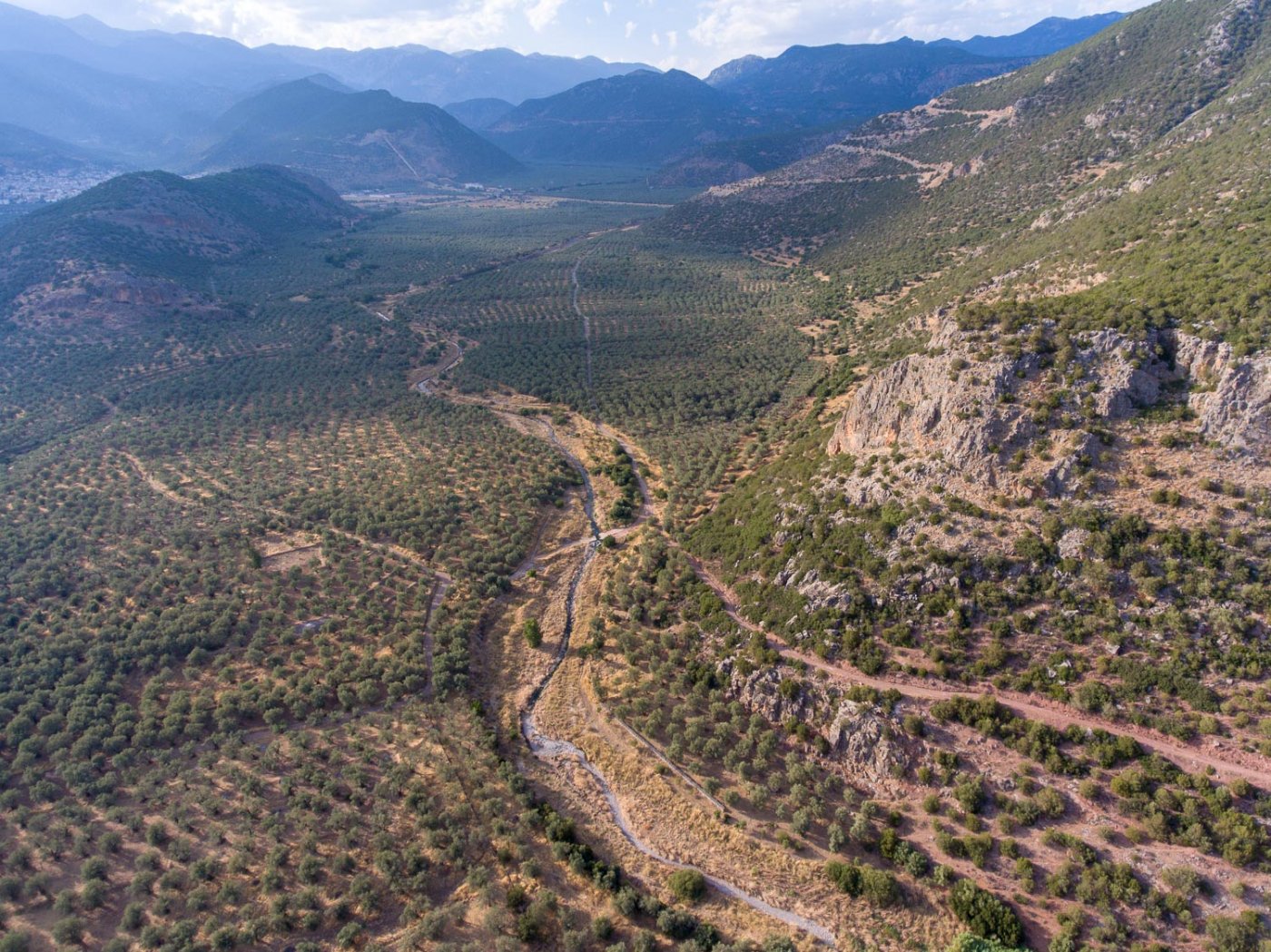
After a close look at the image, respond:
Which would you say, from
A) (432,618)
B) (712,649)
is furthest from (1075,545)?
(432,618)

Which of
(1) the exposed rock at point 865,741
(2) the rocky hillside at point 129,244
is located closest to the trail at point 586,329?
(1) the exposed rock at point 865,741

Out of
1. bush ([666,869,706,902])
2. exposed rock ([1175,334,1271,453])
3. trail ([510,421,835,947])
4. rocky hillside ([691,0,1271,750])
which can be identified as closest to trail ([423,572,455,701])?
trail ([510,421,835,947])

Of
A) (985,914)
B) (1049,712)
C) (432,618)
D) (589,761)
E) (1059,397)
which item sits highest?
(1059,397)

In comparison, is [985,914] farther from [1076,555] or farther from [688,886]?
[1076,555]

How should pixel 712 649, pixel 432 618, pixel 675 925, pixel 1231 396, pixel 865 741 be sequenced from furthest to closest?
pixel 432 618 → pixel 712 649 → pixel 1231 396 → pixel 865 741 → pixel 675 925

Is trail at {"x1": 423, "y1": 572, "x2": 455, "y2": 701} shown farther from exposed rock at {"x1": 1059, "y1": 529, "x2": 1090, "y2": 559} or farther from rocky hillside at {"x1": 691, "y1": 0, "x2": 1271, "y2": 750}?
exposed rock at {"x1": 1059, "y1": 529, "x2": 1090, "y2": 559}

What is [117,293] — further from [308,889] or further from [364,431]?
[308,889]
